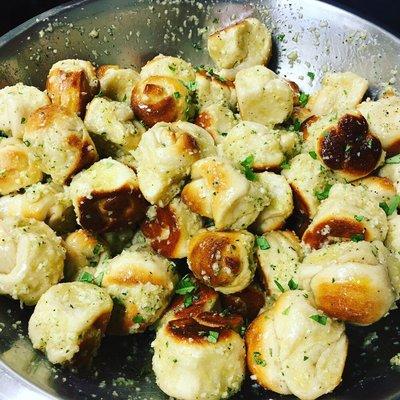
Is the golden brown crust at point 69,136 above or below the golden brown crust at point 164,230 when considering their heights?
above

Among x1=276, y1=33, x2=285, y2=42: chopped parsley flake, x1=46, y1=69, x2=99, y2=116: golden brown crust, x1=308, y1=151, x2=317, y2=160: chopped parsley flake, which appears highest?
x1=46, y1=69, x2=99, y2=116: golden brown crust

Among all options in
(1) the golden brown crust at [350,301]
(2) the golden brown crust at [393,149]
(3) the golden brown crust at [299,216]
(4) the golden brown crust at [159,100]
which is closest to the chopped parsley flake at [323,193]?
(3) the golden brown crust at [299,216]

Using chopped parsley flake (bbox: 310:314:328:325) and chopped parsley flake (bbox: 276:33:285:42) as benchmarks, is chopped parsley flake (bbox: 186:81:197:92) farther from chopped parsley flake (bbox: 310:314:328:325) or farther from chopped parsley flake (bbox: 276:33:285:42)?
chopped parsley flake (bbox: 310:314:328:325)

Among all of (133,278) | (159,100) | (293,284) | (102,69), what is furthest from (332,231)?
(102,69)

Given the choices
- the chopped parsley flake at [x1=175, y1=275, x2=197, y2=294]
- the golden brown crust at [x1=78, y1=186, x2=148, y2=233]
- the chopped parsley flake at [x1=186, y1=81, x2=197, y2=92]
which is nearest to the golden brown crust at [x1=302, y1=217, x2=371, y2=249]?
the chopped parsley flake at [x1=175, y1=275, x2=197, y2=294]

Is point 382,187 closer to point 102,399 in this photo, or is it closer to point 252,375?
point 252,375

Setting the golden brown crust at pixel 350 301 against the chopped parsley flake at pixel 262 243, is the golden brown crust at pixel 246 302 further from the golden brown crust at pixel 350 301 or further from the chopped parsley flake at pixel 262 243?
the golden brown crust at pixel 350 301

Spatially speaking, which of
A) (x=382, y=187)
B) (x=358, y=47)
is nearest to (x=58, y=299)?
(x=382, y=187)
